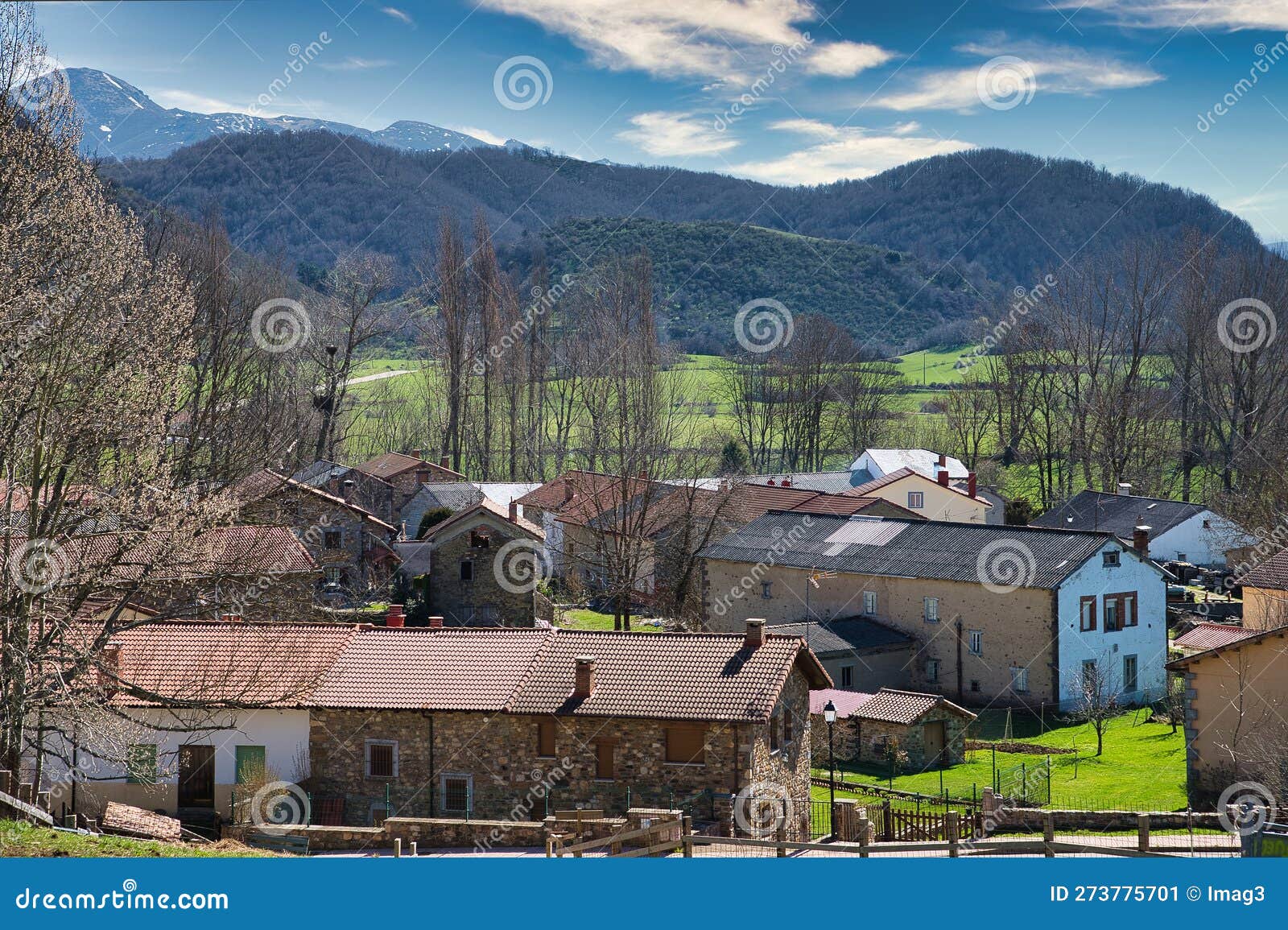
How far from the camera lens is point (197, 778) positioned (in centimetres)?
2231

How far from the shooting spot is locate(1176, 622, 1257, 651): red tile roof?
33.4m

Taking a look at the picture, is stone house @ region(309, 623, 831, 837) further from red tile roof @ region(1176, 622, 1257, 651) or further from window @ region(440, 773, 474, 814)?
Result: red tile roof @ region(1176, 622, 1257, 651)

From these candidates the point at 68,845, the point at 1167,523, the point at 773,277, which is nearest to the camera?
the point at 68,845

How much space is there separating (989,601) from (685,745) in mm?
16405

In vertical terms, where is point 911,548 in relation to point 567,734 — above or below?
above

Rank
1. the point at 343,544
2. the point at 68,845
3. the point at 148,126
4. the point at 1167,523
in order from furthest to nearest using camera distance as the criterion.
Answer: the point at 148,126 → the point at 1167,523 → the point at 343,544 → the point at 68,845

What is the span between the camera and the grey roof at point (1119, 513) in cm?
5062

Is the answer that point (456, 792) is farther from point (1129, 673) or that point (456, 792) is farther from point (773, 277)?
point (773, 277)

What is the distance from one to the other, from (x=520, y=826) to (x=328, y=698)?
17.5 ft

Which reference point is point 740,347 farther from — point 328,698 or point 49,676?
point 49,676

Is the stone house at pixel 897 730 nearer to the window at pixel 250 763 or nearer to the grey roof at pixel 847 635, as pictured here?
the grey roof at pixel 847 635

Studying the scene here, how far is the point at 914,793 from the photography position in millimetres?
25125

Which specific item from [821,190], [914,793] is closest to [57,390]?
[914,793]

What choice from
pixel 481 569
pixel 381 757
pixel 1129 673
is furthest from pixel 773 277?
pixel 381 757
